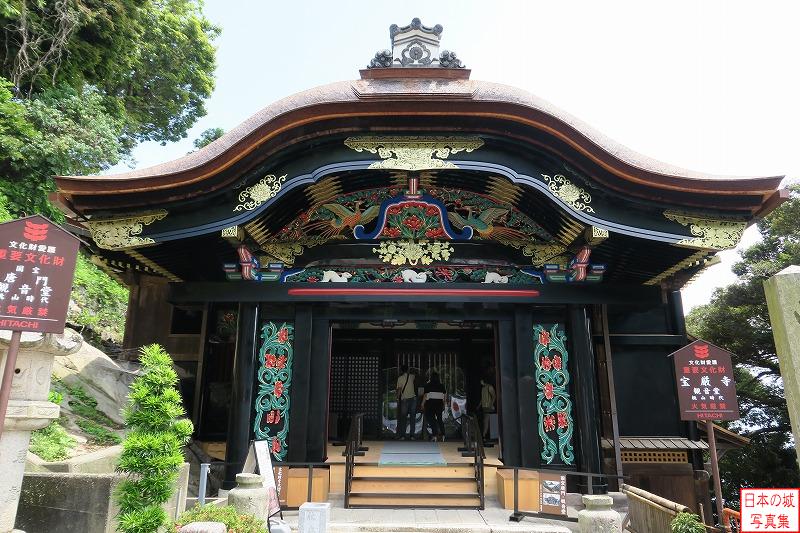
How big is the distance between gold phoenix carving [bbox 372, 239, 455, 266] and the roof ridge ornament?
3114mm

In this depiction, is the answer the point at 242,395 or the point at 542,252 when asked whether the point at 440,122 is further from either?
the point at 242,395

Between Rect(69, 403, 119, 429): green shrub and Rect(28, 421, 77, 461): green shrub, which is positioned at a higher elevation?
Rect(69, 403, 119, 429): green shrub

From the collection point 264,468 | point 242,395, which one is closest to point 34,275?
point 264,468

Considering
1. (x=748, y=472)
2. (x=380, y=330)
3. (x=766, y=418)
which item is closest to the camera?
(x=380, y=330)

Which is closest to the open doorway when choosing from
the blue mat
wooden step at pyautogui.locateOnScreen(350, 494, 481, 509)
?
the blue mat

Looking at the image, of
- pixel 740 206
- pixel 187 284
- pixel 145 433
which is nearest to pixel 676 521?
pixel 740 206

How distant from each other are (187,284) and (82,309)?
7813 millimetres

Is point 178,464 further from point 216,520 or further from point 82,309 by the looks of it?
point 82,309

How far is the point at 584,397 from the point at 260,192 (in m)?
5.40

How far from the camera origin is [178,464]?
4348mm

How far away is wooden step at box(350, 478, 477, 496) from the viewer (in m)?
7.17

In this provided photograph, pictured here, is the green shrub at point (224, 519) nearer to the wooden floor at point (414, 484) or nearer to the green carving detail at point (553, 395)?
the wooden floor at point (414, 484)

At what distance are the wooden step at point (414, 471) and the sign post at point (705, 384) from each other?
10.8ft

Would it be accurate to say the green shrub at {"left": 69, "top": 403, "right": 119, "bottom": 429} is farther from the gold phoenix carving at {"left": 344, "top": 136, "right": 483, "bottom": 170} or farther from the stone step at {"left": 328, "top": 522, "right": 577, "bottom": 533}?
the gold phoenix carving at {"left": 344, "top": 136, "right": 483, "bottom": 170}
